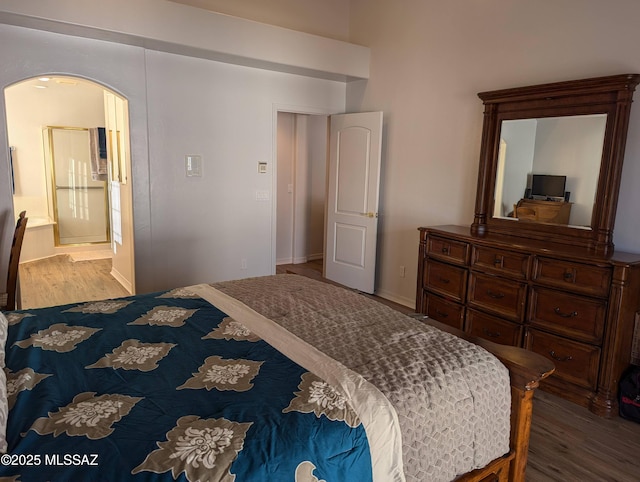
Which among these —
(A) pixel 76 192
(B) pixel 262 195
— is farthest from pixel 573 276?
(A) pixel 76 192

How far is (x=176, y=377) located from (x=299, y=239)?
5160mm

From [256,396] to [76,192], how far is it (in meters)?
7.06

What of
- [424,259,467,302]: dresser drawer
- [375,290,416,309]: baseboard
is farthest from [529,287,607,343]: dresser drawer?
[375,290,416,309]: baseboard

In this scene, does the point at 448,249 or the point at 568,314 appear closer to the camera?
the point at 568,314

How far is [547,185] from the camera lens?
3.25 metres

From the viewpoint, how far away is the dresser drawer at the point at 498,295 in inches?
120

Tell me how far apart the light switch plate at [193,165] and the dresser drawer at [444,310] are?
2.52 m

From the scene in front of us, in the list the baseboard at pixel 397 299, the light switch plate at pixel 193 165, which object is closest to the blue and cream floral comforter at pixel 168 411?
the light switch plate at pixel 193 165

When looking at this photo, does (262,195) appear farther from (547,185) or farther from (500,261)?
(547,185)

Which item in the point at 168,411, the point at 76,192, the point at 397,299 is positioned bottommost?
the point at 397,299

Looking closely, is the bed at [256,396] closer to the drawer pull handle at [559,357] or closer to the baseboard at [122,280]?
the drawer pull handle at [559,357]

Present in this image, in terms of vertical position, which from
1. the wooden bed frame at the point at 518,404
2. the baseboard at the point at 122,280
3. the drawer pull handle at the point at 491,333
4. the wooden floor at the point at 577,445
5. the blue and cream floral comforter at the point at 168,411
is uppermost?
the blue and cream floral comforter at the point at 168,411

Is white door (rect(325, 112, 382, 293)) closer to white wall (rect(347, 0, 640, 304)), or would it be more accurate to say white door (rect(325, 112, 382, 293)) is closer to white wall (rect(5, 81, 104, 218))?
white wall (rect(347, 0, 640, 304))

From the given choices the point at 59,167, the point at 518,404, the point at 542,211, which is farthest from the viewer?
the point at 59,167
